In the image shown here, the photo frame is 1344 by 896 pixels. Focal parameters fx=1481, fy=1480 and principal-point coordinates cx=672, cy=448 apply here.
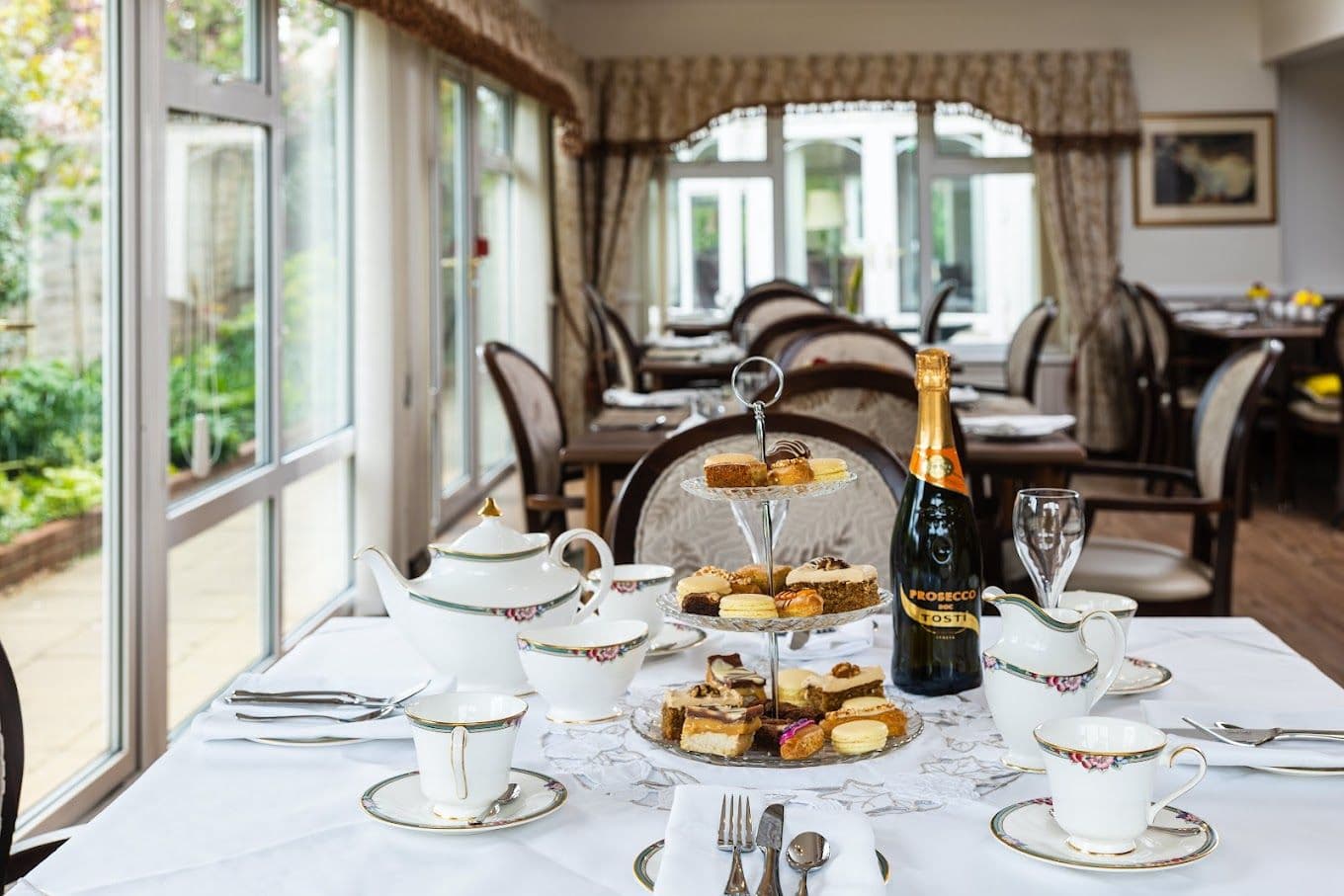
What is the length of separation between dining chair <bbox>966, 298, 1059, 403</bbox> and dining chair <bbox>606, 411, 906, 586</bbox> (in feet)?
12.6

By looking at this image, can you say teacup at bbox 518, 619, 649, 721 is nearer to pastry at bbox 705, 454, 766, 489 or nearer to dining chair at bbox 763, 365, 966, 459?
pastry at bbox 705, 454, 766, 489

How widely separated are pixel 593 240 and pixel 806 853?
27.0ft

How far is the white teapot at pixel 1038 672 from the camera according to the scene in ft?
4.01

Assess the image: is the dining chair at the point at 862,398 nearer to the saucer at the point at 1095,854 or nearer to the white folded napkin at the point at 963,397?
the white folded napkin at the point at 963,397

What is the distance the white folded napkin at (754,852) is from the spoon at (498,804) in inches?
5.7

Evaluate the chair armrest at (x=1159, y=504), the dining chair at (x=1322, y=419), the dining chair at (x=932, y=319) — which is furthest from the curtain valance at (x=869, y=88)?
the chair armrest at (x=1159, y=504)

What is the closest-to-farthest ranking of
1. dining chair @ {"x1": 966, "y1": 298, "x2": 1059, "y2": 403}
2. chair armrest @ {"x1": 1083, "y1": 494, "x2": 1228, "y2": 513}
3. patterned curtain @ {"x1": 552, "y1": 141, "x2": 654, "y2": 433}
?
chair armrest @ {"x1": 1083, "y1": 494, "x2": 1228, "y2": 513}, dining chair @ {"x1": 966, "y1": 298, "x2": 1059, "y2": 403}, patterned curtain @ {"x1": 552, "y1": 141, "x2": 654, "y2": 433}

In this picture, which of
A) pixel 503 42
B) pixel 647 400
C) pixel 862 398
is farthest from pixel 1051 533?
pixel 503 42

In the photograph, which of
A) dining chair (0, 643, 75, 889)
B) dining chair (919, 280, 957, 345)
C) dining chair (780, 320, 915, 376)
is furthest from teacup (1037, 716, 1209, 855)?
dining chair (919, 280, 957, 345)

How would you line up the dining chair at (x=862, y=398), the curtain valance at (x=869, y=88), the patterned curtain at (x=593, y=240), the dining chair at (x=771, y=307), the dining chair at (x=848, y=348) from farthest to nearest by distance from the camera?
the patterned curtain at (x=593, y=240) < the curtain valance at (x=869, y=88) < the dining chair at (x=771, y=307) < the dining chair at (x=848, y=348) < the dining chair at (x=862, y=398)

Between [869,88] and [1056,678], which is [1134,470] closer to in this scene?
[1056,678]

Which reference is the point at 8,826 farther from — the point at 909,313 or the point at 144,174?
the point at 909,313

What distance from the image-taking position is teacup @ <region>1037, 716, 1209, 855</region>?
3.37ft

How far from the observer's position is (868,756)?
4.14 feet
